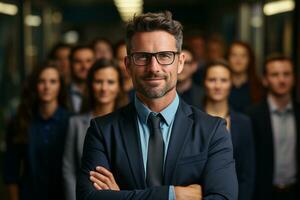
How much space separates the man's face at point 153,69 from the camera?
2883 millimetres

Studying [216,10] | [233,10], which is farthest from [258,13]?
[216,10]

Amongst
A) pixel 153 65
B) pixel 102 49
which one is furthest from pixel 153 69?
pixel 102 49

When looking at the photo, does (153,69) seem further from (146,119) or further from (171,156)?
(171,156)

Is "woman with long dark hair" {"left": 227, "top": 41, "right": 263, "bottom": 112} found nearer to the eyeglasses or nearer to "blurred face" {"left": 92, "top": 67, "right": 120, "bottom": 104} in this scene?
"blurred face" {"left": 92, "top": 67, "right": 120, "bottom": 104}

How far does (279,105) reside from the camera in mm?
5574

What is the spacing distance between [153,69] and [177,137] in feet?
1.14

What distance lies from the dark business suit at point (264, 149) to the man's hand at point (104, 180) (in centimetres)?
255

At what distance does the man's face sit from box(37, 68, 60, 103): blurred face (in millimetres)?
2431

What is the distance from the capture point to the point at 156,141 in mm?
2986

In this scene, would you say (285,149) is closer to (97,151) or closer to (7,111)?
(97,151)

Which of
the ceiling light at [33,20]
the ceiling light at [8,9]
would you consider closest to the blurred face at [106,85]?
the ceiling light at [8,9]

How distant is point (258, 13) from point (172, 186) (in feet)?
31.4

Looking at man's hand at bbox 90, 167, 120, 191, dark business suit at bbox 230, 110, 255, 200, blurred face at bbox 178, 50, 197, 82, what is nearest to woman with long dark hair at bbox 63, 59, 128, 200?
dark business suit at bbox 230, 110, 255, 200

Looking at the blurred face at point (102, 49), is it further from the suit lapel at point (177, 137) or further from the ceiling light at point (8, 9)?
the suit lapel at point (177, 137)
